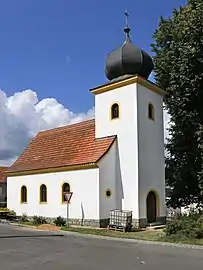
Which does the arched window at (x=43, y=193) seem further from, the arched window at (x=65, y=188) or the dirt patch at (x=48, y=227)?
the dirt patch at (x=48, y=227)

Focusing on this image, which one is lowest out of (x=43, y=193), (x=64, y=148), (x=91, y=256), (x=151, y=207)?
(x=91, y=256)

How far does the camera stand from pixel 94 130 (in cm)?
2950

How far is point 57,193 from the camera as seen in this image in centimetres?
2848

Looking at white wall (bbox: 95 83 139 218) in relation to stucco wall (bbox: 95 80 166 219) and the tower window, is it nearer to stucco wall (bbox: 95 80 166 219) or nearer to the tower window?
stucco wall (bbox: 95 80 166 219)

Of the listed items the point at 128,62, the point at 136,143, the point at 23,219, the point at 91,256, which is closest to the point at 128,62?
the point at 128,62

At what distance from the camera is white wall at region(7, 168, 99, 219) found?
25.6 metres

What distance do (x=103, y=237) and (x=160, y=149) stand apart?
993 cm

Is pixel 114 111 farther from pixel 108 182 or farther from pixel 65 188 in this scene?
pixel 65 188

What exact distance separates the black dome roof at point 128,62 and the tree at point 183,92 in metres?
1.35

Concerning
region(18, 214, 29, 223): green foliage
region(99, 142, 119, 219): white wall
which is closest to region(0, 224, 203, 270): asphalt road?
region(99, 142, 119, 219): white wall

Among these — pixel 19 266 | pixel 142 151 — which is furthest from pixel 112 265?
pixel 142 151

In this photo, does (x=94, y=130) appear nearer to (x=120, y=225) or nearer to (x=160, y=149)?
(x=160, y=149)

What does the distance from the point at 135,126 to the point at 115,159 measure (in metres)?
2.59

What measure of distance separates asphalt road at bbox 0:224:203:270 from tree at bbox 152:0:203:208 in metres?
11.9
